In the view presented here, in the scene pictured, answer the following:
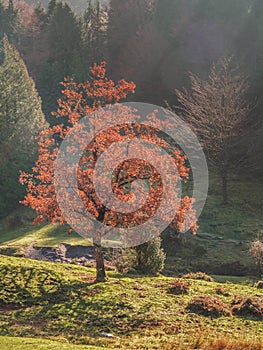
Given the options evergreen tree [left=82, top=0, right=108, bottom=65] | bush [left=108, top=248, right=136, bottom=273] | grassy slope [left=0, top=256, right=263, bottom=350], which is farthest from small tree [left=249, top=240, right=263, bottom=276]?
evergreen tree [left=82, top=0, right=108, bottom=65]

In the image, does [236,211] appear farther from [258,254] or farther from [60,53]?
[60,53]

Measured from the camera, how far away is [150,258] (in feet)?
78.1

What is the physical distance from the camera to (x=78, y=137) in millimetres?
19484

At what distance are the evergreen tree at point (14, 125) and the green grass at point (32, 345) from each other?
36.6m

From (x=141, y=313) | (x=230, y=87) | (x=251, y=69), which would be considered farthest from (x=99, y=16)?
(x=141, y=313)

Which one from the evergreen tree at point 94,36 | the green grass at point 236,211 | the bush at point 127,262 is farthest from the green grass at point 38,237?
the evergreen tree at point 94,36

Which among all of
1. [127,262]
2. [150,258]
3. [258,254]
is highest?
[258,254]

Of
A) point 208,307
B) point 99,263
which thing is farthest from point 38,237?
point 208,307

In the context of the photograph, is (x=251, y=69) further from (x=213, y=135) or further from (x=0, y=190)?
(x=0, y=190)

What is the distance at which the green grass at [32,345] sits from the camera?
38.3 feet

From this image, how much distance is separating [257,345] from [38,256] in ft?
72.1

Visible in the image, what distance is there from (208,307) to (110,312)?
13.0ft

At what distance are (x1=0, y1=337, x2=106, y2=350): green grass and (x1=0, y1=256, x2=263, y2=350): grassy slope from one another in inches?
47.3

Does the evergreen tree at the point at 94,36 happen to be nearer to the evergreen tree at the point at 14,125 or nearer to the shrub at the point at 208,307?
the evergreen tree at the point at 14,125
